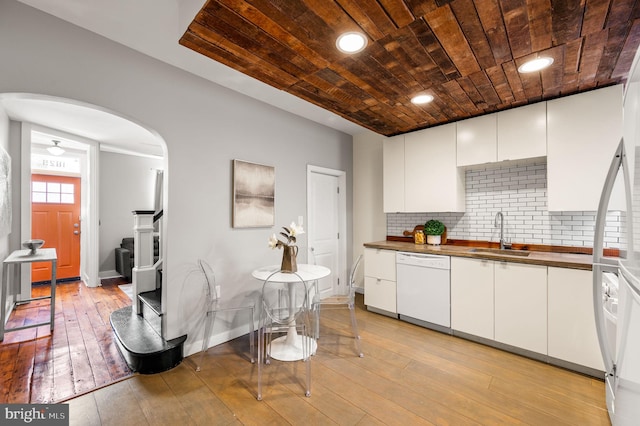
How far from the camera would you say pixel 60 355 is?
2.50 meters

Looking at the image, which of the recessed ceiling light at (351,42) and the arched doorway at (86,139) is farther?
the arched doorway at (86,139)

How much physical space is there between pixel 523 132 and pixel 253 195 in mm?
2843

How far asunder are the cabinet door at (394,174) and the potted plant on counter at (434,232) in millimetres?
414

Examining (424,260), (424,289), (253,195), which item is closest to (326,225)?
(253,195)

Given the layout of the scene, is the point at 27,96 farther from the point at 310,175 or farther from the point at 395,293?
the point at 395,293

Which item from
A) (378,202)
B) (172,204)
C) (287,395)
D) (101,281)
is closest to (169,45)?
(172,204)


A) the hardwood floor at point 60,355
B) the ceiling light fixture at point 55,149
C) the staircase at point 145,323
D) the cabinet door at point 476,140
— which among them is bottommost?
the hardwood floor at point 60,355

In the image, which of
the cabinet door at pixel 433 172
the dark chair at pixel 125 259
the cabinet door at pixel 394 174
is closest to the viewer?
the cabinet door at pixel 433 172

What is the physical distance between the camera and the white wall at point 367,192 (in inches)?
170

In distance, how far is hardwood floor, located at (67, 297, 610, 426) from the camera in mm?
1764

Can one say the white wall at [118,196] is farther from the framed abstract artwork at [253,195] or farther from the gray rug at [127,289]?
the framed abstract artwork at [253,195]

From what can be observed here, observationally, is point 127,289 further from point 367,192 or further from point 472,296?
point 472,296

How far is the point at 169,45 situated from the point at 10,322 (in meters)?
3.69

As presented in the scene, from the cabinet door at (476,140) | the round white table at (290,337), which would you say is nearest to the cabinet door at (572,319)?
the cabinet door at (476,140)
